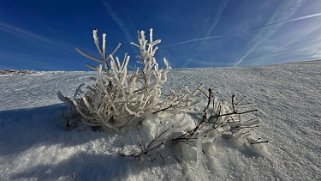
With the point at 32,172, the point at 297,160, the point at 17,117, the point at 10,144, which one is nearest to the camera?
the point at 32,172

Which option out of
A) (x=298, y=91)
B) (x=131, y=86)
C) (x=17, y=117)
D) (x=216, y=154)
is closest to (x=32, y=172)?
(x=17, y=117)

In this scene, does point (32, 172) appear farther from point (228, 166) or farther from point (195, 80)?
point (195, 80)

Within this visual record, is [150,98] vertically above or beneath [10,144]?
above

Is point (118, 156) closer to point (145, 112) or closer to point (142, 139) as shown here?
point (142, 139)

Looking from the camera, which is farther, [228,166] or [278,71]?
[278,71]

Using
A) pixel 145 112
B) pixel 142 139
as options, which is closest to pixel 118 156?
pixel 142 139

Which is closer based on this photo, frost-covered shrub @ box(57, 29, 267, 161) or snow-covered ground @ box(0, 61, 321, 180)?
snow-covered ground @ box(0, 61, 321, 180)

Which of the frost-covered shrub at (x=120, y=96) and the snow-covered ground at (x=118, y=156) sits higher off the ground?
the frost-covered shrub at (x=120, y=96)

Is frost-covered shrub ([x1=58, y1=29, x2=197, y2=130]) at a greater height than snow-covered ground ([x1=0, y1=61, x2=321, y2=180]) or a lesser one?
greater

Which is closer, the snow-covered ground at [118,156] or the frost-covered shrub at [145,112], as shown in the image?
the snow-covered ground at [118,156]

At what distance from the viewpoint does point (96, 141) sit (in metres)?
1.26

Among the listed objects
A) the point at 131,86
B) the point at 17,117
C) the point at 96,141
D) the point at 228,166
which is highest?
the point at 131,86

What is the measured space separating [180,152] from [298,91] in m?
1.38

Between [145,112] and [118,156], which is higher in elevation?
[145,112]
